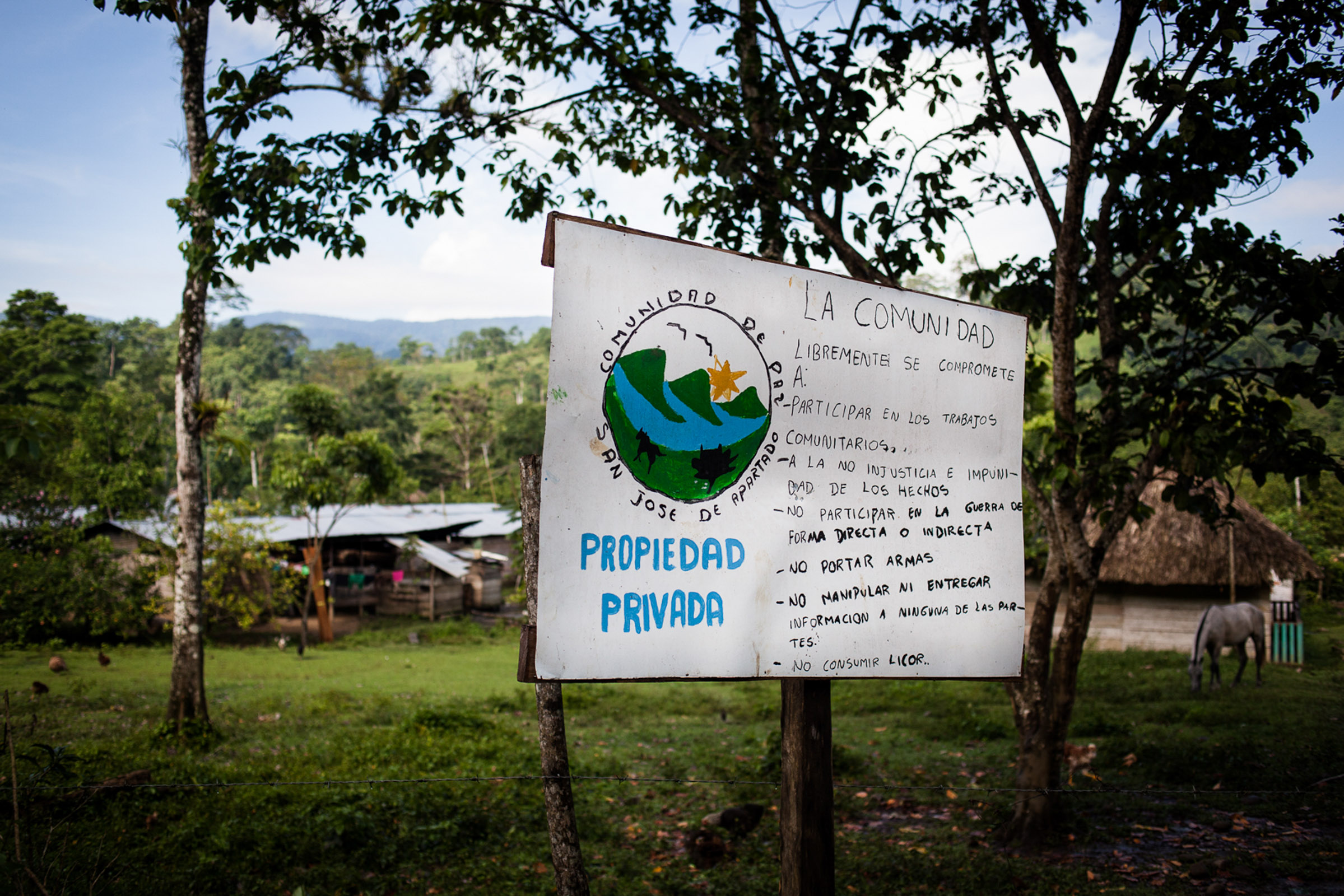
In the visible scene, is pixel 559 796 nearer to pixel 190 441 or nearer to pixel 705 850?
pixel 705 850

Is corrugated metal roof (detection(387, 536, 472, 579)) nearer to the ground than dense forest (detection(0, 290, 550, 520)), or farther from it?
nearer to the ground

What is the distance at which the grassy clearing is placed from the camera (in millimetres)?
4750

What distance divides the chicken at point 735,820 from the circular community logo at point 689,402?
421 cm

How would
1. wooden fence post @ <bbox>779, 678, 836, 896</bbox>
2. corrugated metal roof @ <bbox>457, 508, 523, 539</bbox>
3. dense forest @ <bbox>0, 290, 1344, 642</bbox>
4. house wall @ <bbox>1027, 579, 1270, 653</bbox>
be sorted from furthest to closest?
corrugated metal roof @ <bbox>457, 508, 523, 539</bbox>, house wall @ <bbox>1027, 579, 1270, 653</bbox>, dense forest @ <bbox>0, 290, 1344, 642</bbox>, wooden fence post @ <bbox>779, 678, 836, 896</bbox>

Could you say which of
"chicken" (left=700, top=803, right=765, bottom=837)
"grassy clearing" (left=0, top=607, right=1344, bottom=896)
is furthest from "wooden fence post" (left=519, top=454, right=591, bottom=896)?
"chicken" (left=700, top=803, right=765, bottom=837)

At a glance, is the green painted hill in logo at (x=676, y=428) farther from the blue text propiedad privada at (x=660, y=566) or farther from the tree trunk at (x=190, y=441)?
the tree trunk at (x=190, y=441)

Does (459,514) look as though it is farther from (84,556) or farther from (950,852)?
(950,852)

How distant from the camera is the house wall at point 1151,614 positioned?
13430 mm

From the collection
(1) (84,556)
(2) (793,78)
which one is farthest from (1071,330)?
(1) (84,556)

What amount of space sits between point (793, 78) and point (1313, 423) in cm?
1198

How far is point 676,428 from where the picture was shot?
7.98ft

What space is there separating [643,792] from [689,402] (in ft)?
18.0

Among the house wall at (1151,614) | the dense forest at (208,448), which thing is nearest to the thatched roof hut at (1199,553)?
the house wall at (1151,614)

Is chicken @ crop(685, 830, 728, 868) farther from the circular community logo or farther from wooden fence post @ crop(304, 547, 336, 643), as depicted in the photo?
wooden fence post @ crop(304, 547, 336, 643)
